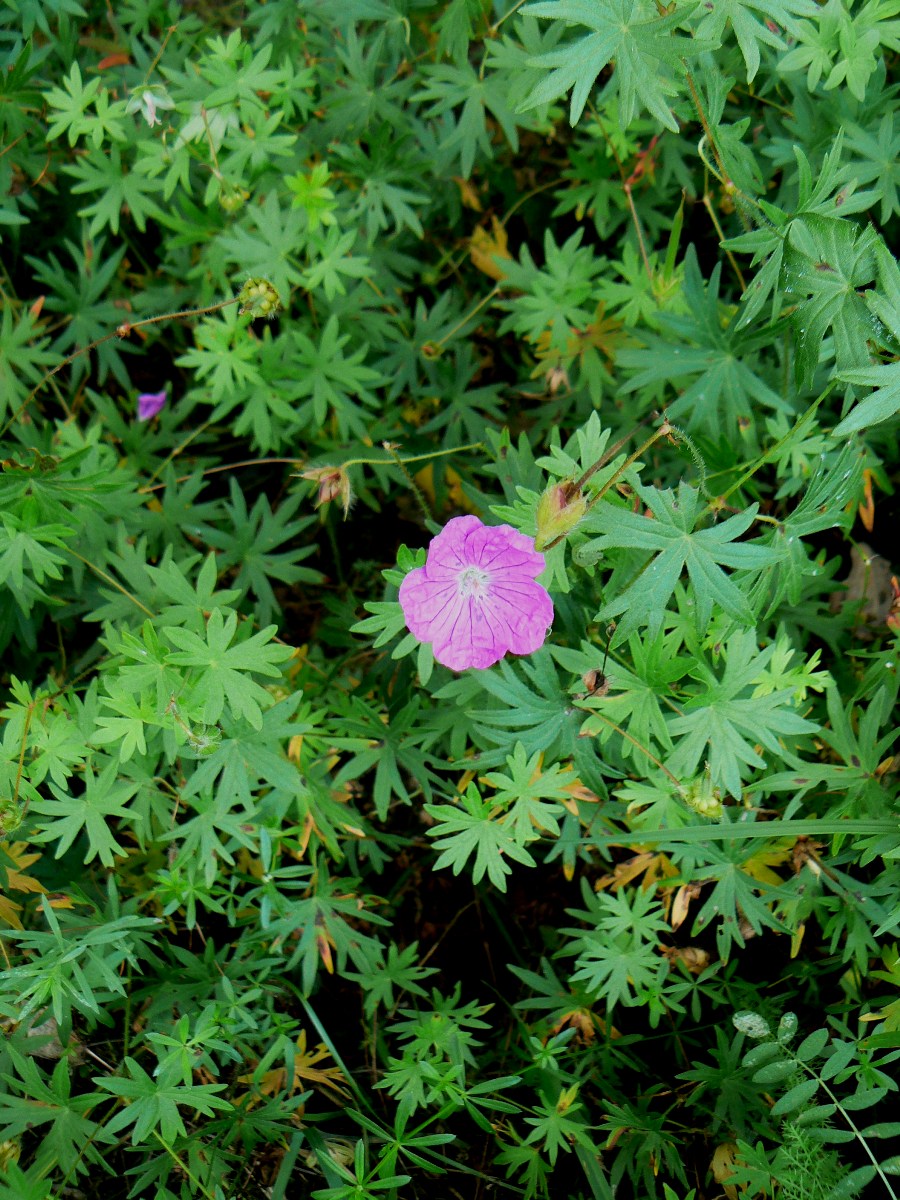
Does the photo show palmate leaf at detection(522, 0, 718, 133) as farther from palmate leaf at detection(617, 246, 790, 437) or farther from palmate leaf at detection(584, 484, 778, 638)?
palmate leaf at detection(584, 484, 778, 638)

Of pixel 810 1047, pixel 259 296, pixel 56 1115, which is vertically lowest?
pixel 810 1047

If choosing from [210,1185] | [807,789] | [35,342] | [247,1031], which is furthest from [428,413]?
[210,1185]

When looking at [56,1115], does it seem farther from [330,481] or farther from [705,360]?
[705,360]

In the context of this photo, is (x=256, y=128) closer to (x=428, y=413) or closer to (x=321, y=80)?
(x=321, y=80)

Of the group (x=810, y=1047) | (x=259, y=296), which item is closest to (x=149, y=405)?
(x=259, y=296)

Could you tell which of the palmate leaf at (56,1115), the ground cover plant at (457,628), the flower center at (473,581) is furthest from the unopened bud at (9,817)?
the flower center at (473,581)

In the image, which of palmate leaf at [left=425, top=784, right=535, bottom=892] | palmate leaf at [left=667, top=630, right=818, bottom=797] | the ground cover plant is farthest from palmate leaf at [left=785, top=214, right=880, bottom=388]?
palmate leaf at [left=425, top=784, right=535, bottom=892]
